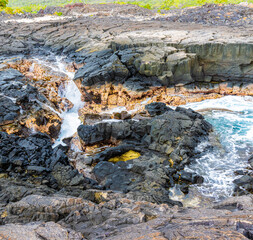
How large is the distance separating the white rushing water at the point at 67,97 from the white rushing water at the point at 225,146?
347 inches

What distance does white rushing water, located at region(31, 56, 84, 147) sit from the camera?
17406 mm

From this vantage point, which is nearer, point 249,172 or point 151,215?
point 151,215

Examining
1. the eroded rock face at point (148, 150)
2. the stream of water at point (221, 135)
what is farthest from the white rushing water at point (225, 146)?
the eroded rock face at point (148, 150)

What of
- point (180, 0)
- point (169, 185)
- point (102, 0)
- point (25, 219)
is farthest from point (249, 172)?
point (102, 0)

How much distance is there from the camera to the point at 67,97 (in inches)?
827

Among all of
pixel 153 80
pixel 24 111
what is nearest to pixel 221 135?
pixel 153 80

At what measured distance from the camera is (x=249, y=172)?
40.1 feet

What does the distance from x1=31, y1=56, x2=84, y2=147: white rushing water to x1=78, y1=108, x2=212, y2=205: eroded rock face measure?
2087 mm

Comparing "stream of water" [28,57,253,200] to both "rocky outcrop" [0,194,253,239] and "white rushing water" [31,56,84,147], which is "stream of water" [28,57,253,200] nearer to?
"white rushing water" [31,56,84,147]

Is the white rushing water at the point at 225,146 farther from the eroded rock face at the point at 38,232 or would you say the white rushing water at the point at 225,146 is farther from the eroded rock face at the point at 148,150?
the eroded rock face at the point at 38,232

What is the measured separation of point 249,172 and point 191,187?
3.19 metres

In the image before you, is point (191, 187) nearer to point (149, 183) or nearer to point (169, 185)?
point (169, 185)

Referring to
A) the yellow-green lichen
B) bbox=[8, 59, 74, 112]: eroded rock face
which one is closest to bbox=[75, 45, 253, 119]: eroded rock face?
bbox=[8, 59, 74, 112]: eroded rock face

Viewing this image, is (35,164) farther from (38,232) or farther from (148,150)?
(38,232)
